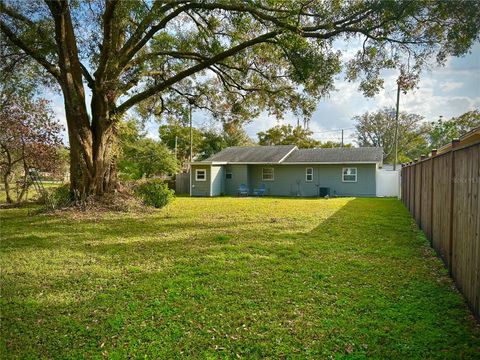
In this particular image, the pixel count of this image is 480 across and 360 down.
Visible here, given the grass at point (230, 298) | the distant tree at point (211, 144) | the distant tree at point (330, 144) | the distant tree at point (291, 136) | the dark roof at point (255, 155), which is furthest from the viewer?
the distant tree at point (211, 144)

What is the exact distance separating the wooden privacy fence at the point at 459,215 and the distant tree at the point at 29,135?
12912 millimetres

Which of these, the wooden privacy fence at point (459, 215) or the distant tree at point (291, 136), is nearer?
the wooden privacy fence at point (459, 215)

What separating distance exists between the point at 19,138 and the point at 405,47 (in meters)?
13.5

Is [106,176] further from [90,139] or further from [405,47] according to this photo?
[405,47]

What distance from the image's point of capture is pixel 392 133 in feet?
121

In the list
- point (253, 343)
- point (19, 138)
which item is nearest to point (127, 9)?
point (19, 138)

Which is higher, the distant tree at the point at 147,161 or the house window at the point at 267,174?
the distant tree at the point at 147,161

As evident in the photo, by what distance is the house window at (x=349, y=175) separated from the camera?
20469 millimetres

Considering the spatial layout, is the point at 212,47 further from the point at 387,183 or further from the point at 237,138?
the point at 237,138

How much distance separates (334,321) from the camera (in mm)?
3244

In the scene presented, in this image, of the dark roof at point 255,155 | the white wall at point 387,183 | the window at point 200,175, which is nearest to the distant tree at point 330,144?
the dark roof at point 255,155

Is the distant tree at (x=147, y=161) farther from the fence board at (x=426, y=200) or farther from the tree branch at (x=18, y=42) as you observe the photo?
the fence board at (x=426, y=200)

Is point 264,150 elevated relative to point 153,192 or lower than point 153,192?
elevated

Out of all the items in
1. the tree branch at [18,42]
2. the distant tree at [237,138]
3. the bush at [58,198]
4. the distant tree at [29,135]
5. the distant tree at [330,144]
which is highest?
the distant tree at [237,138]
